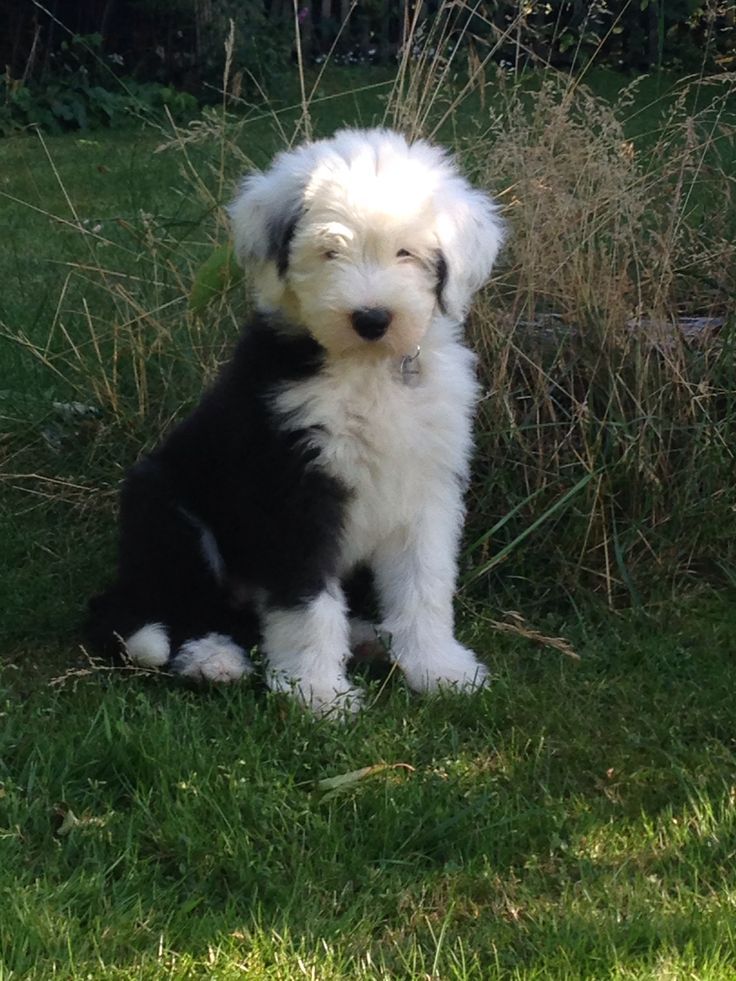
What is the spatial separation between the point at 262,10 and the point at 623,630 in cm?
936

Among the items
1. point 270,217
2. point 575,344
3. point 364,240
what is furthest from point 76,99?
point 364,240

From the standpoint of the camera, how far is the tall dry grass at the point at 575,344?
3.78 m

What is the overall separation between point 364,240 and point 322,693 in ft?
3.44

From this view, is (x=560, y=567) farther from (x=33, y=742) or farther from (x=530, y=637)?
(x=33, y=742)

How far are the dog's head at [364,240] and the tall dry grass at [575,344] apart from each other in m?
0.83

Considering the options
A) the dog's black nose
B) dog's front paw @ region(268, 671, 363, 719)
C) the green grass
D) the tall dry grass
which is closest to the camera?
the green grass

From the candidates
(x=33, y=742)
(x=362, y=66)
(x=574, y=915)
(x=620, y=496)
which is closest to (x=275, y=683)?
(x=33, y=742)

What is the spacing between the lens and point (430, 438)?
319 centimetres

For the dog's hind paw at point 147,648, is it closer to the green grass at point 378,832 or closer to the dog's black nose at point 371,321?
the green grass at point 378,832

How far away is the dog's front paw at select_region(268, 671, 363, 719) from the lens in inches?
118

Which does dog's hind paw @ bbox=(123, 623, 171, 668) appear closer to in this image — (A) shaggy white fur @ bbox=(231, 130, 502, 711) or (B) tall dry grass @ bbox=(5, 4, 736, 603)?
(A) shaggy white fur @ bbox=(231, 130, 502, 711)

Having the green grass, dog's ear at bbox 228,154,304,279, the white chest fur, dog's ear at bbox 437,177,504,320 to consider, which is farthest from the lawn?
dog's ear at bbox 228,154,304,279

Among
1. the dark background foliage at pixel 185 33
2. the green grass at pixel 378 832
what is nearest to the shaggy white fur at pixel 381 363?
the green grass at pixel 378 832

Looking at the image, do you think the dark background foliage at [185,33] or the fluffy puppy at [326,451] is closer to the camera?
the fluffy puppy at [326,451]
